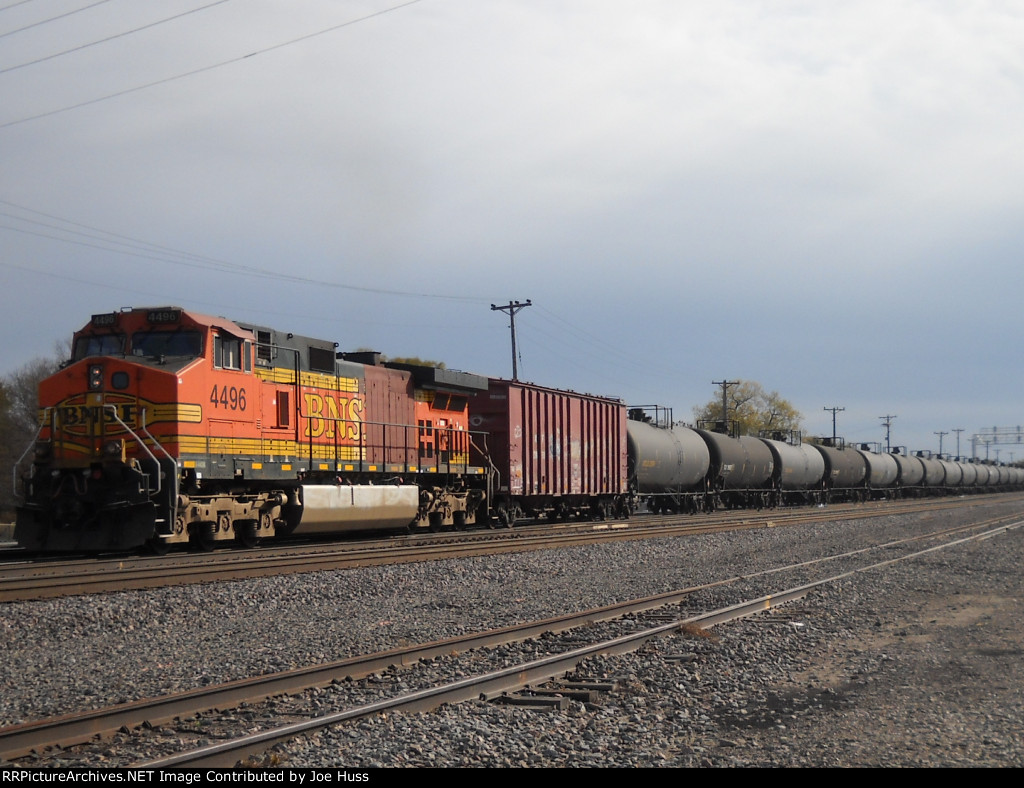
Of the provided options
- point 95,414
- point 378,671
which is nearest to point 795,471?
point 95,414

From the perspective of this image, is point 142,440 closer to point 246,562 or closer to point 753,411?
point 246,562

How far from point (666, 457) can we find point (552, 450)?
8565 mm

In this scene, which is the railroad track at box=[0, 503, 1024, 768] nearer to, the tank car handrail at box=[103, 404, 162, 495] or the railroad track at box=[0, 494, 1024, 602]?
the railroad track at box=[0, 494, 1024, 602]

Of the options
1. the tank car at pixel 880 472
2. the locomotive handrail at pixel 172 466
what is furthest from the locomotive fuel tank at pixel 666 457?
the tank car at pixel 880 472

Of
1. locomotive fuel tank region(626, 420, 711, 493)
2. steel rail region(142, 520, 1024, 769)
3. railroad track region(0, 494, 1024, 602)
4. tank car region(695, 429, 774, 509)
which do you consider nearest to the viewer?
steel rail region(142, 520, 1024, 769)

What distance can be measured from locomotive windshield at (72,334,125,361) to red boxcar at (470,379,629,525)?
36.7ft

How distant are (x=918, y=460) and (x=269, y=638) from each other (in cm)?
6475

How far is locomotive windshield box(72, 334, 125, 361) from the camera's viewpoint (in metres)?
15.9

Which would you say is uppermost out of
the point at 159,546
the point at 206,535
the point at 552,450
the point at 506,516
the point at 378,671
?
the point at 552,450

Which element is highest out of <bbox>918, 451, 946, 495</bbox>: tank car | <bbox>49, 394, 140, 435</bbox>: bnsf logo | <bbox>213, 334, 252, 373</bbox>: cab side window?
<bbox>213, 334, 252, 373</bbox>: cab side window

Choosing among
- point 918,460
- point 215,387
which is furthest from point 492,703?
point 918,460

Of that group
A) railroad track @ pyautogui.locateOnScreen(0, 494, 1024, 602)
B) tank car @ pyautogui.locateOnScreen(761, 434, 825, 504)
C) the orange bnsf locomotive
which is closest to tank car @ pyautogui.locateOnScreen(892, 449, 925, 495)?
tank car @ pyautogui.locateOnScreen(761, 434, 825, 504)

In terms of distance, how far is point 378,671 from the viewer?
779 cm

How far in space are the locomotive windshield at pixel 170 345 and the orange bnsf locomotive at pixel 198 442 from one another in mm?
20
